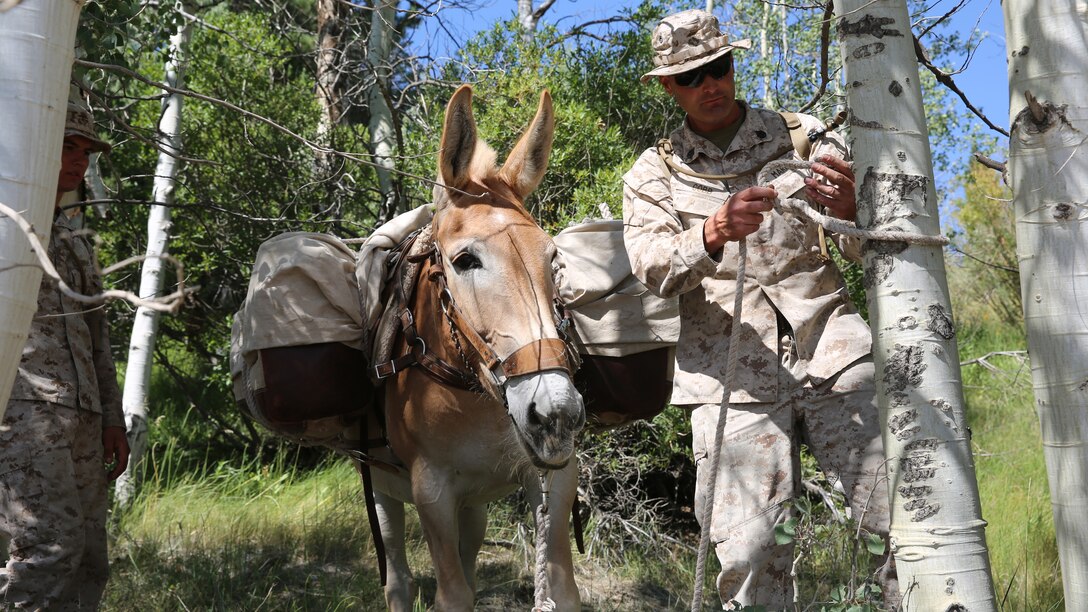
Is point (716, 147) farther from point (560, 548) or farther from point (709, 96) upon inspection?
point (560, 548)

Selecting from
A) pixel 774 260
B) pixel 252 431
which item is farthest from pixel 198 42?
pixel 774 260

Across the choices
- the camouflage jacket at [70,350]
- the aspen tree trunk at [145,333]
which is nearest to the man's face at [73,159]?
the camouflage jacket at [70,350]

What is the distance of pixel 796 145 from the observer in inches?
145

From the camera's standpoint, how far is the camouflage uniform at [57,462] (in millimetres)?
3814

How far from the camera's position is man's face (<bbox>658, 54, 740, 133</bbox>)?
3.72 m

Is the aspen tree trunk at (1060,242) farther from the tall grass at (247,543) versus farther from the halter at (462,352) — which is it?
the tall grass at (247,543)

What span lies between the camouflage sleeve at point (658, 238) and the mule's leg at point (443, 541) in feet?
3.53

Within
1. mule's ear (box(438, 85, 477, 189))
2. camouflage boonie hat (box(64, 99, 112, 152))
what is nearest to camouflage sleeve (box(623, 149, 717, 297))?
mule's ear (box(438, 85, 477, 189))

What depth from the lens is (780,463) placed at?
11.5ft

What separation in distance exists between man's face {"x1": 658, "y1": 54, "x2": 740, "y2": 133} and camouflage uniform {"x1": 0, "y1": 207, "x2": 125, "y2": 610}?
237 cm

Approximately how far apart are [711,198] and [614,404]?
839mm

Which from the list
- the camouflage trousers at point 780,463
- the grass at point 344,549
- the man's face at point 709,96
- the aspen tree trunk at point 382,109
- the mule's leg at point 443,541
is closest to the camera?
the camouflage trousers at point 780,463

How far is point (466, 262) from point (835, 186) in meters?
1.19

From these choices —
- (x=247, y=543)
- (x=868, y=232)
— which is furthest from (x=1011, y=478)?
(x=868, y=232)
